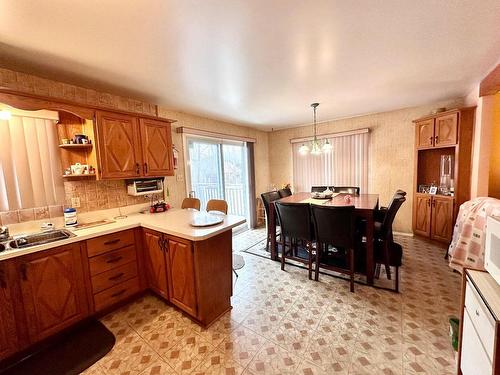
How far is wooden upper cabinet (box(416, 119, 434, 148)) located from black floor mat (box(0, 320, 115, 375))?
4681 millimetres

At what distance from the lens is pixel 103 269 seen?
195 cm

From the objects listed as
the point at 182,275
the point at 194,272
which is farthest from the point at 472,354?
the point at 182,275

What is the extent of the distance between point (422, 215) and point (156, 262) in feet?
13.3

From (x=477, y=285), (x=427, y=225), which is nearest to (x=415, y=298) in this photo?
(x=477, y=285)

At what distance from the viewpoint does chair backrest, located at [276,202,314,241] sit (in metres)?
2.48

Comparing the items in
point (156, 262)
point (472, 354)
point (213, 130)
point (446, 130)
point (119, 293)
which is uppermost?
point (213, 130)

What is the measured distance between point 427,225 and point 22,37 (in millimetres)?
5166

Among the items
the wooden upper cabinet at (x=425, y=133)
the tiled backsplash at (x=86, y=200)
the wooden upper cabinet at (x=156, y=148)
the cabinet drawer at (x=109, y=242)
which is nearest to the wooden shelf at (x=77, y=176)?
the tiled backsplash at (x=86, y=200)

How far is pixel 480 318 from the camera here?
0.99 meters

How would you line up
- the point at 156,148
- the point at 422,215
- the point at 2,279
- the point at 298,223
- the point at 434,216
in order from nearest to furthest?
the point at 2,279
the point at 298,223
the point at 156,148
the point at 434,216
the point at 422,215

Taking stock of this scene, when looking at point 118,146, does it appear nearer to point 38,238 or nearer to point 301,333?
point 38,238

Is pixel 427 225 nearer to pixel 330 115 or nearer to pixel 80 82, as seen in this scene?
pixel 330 115

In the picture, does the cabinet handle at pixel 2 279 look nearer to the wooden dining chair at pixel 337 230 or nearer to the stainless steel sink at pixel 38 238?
the stainless steel sink at pixel 38 238

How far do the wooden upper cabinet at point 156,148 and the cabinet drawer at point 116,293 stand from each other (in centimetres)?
123
